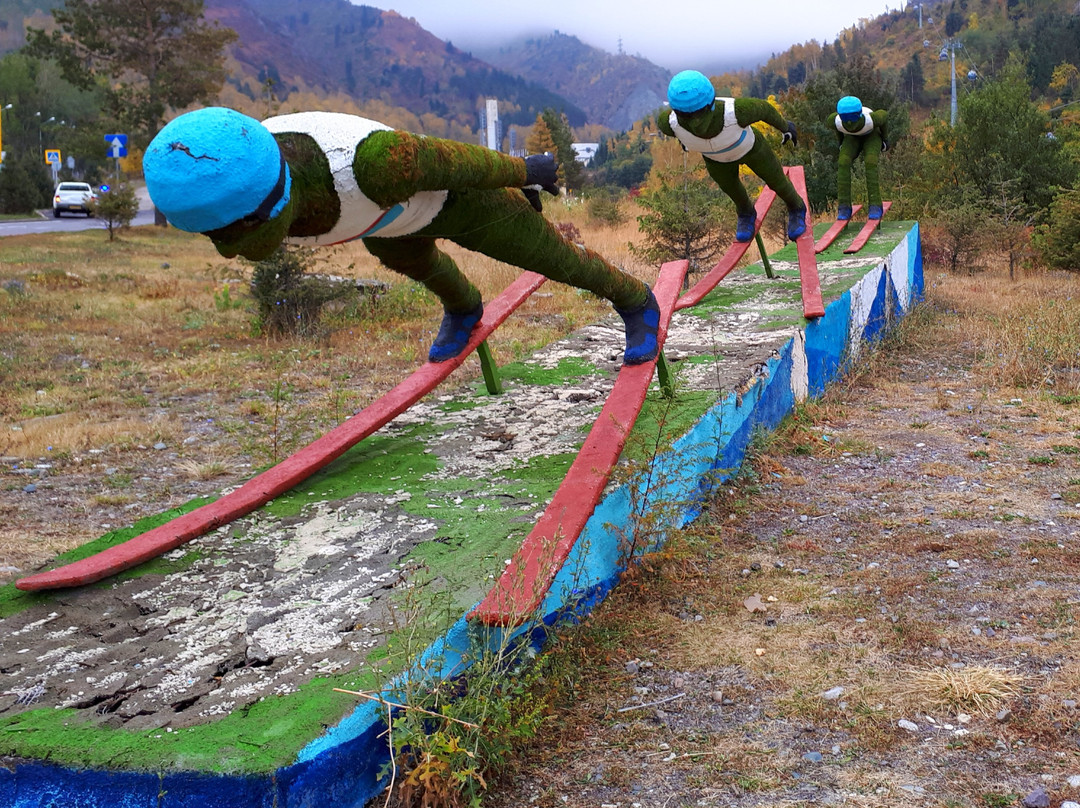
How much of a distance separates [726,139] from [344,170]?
3471mm

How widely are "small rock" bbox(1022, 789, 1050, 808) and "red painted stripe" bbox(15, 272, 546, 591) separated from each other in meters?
2.39

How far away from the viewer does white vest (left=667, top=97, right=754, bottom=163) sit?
5305mm

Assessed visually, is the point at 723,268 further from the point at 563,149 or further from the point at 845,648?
the point at 563,149

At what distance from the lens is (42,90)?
49562 mm

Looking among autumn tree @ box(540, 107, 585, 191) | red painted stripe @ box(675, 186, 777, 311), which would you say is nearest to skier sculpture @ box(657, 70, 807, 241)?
red painted stripe @ box(675, 186, 777, 311)

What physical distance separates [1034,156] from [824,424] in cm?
896

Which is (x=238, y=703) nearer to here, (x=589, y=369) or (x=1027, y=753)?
(x=1027, y=753)

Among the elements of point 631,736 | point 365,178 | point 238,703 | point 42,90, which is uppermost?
point 42,90

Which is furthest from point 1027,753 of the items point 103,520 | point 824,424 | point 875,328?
point 875,328

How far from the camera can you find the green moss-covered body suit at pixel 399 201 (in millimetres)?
2461

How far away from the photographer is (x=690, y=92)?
5012 millimetres

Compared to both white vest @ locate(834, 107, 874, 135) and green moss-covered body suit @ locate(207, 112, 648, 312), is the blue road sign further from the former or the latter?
green moss-covered body suit @ locate(207, 112, 648, 312)

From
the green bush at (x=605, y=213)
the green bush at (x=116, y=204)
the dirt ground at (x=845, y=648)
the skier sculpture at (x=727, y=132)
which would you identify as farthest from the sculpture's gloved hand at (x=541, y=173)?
the green bush at (x=116, y=204)

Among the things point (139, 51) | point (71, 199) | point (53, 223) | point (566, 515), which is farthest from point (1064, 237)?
point (71, 199)
